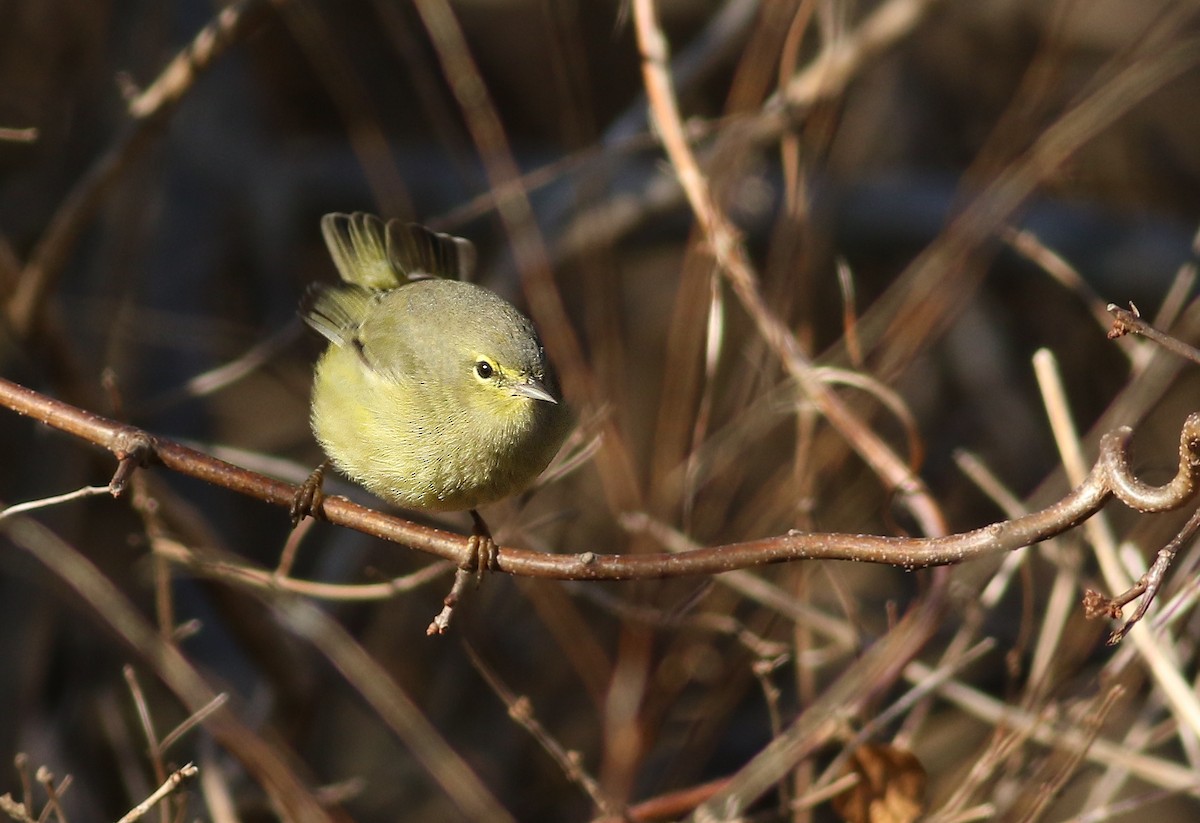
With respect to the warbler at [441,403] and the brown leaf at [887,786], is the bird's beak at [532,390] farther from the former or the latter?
the brown leaf at [887,786]

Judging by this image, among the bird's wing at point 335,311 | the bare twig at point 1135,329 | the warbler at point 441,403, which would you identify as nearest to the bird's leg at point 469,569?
the warbler at point 441,403

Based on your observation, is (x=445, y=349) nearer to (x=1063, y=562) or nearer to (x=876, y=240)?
(x=1063, y=562)

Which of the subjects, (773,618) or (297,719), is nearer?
(773,618)

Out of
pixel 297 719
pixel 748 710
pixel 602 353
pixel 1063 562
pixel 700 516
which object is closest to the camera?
pixel 1063 562

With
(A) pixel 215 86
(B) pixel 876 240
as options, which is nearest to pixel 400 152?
(A) pixel 215 86

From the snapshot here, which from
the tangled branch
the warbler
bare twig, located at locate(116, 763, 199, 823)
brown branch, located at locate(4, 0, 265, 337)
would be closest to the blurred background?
brown branch, located at locate(4, 0, 265, 337)

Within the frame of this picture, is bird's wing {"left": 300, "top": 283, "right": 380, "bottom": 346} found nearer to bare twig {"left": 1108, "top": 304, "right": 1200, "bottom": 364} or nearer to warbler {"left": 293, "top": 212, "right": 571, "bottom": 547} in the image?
warbler {"left": 293, "top": 212, "right": 571, "bottom": 547}

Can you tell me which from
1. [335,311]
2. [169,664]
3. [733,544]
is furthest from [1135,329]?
[169,664]
